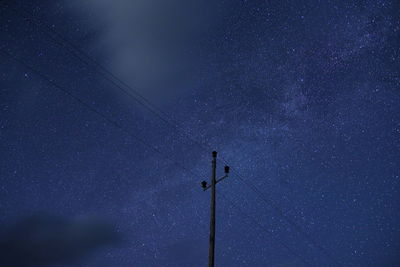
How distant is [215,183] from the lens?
12984 mm

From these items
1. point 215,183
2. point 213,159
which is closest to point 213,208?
point 215,183

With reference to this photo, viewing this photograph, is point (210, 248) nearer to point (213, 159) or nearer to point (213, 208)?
point (213, 208)

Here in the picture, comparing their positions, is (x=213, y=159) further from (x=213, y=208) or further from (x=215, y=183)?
(x=213, y=208)

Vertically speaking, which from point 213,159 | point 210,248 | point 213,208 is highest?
point 213,159

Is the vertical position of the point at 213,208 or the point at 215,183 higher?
the point at 215,183

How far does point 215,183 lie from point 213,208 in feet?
3.59

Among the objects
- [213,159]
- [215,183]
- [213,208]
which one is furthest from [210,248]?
[213,159]

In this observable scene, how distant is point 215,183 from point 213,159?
1.00 meters

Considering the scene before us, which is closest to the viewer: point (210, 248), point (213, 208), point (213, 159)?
point (210, 248)

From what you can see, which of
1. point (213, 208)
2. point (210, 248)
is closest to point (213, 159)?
point (213, 208)

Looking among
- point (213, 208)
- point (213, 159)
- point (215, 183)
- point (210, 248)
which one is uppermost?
point (213, 159)

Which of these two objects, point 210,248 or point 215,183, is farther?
point 215,183

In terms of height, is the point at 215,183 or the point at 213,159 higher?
the point at 213,159

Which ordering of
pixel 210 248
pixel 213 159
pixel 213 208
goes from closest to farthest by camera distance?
pixel 210 248 < pixel 213 208 < pixel 213 159
